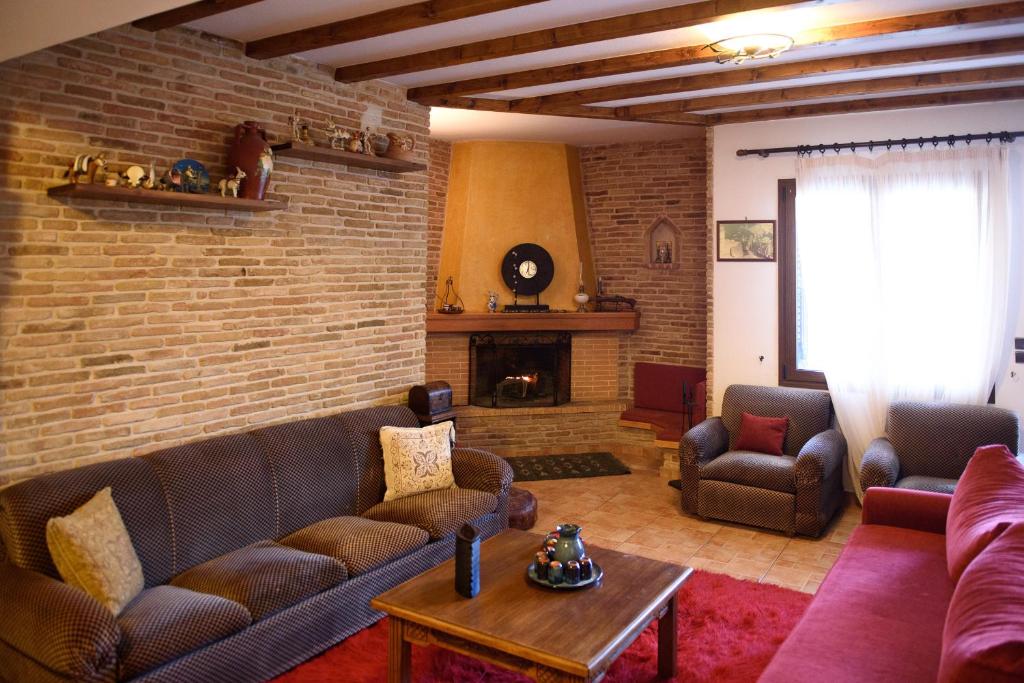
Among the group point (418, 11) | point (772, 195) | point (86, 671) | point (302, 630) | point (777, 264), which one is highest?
point (418, 11)

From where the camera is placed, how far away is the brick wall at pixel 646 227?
7.16 meters

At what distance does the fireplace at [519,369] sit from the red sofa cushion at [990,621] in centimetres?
511

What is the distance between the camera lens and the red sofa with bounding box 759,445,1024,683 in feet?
6.27

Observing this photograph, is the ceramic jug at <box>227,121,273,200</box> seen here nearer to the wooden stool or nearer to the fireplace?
the wooden stool

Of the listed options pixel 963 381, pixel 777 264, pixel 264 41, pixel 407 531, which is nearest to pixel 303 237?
pixel 264 41

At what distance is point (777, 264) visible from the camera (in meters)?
5.87

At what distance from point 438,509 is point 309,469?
28.4 inches

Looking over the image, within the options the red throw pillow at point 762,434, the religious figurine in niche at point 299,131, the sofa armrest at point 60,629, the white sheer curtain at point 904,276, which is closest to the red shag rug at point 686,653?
the sofa armrest at point 60,629

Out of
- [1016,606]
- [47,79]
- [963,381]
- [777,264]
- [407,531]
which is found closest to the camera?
[1016,606]

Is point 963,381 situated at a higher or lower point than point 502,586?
higher

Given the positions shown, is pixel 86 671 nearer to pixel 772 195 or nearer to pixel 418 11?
pixel 418 11

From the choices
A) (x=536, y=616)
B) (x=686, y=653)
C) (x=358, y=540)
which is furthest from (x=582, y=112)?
(x=536, y=616)

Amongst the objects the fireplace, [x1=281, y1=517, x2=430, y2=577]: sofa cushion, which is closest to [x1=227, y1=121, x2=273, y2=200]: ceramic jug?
[x1=281, y1=517, x2=430, y2=577]: sofa cushion

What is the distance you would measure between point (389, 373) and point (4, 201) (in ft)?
8.23
